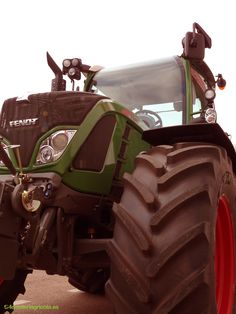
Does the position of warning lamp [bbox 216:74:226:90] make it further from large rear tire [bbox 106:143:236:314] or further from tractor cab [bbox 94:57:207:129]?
large rear tire [bbox 106:143:236:314]

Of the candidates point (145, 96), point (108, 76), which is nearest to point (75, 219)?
point (145, 96)

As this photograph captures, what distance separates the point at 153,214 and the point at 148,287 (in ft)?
1.11

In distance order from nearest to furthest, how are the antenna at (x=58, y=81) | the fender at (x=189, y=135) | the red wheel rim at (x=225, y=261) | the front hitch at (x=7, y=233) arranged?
the front hitch at (x=7, y=233) < the fender at (x=189, y=135) < the red wheel rim at (x=225, y=261) < the antenna at (x=58, y=81)

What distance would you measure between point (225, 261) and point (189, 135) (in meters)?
0.83

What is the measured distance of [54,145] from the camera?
2.95 metres

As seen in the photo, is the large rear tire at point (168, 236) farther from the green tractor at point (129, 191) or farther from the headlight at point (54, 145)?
the headlight at point (54, 145)

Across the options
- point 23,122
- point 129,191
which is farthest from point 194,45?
point 129,191

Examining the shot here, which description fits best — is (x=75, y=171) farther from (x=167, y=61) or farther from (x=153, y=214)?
(x=167, y=61)

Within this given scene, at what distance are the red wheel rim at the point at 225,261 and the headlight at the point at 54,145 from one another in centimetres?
104

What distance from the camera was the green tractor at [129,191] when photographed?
7.24ft

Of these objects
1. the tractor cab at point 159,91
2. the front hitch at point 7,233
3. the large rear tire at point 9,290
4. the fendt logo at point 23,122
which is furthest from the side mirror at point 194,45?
the large rear tire at point 9,290

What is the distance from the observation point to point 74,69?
4461mm

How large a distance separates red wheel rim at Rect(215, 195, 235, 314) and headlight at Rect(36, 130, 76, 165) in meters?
1.04

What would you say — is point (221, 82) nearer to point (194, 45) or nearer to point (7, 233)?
point (194, 45)
